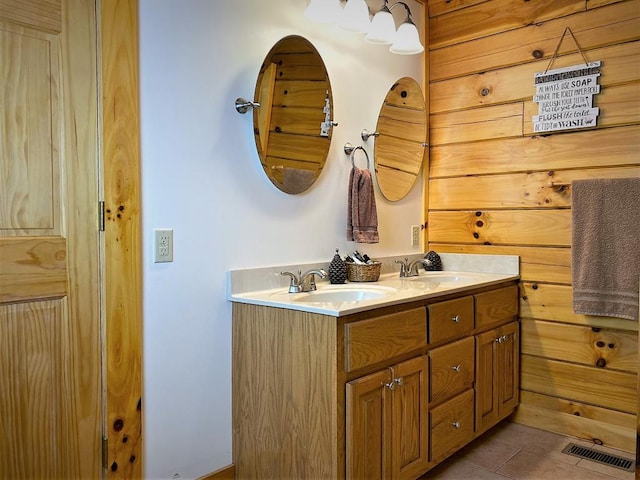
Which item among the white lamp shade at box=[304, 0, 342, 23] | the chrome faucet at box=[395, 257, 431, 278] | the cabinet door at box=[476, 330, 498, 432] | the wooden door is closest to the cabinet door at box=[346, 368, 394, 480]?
the cabinet door at box=[476, 330, 498, 432]

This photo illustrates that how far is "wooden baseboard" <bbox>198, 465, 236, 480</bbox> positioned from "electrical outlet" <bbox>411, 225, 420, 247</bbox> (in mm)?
1546

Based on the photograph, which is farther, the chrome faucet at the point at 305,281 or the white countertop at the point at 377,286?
the chrome faucet at the point at 305,281

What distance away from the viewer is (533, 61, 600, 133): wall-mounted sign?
94.7 inches

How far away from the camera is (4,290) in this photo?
1.46 meters

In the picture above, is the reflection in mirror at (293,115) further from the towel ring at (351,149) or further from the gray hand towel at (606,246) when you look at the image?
the gray hand towel at (606,246)

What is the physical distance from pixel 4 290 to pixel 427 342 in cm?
145

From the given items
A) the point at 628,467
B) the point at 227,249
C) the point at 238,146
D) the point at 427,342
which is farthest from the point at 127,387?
the point at 628,467

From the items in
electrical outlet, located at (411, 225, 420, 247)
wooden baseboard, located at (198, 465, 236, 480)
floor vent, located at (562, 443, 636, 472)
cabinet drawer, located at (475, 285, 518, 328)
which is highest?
electrical outlet, located at (411, 225, 420, 247)

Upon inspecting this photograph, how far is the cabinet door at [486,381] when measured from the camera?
7.68 ft

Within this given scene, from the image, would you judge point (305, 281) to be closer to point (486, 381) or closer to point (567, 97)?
point (486, 381)

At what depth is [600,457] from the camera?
2328 mm

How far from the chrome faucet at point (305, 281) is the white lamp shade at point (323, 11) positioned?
3.57 ft

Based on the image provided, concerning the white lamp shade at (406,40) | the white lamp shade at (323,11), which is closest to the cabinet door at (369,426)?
the white lamp shade at (323,11)

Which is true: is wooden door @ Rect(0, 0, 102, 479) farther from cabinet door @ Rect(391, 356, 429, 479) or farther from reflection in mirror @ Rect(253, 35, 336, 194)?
cabinet door @ Rect(391, 356, 429, 479)
